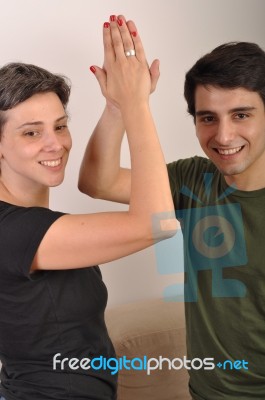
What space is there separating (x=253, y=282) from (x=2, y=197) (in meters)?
0.58

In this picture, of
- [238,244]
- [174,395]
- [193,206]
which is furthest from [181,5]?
[174,395]

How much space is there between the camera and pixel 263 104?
4.21 feet

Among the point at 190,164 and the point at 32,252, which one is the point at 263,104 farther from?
the point at 32,252

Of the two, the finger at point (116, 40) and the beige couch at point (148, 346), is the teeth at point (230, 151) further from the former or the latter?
the beige couch at point (148, 346)

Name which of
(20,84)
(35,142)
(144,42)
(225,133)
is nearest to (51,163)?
(35,142)

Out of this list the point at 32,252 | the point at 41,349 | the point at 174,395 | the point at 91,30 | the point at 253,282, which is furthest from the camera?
the point at 174,395

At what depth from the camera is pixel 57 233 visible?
100cm

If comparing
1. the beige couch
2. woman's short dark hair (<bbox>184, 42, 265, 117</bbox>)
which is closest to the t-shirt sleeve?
woman's short dark hair (<bbox>184, 42, 265, 117</bbox>)

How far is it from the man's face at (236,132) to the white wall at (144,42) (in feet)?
1.53

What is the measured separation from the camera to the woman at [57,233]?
100cm

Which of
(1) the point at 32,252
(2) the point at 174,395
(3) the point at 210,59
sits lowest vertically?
(2) the point at 174,395

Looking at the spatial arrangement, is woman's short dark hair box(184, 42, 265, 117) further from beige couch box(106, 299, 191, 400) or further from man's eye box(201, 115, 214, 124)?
beige couch box(106, 299, 191, 400)

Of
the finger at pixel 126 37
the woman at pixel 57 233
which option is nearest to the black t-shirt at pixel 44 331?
the woman at pixel 57 233

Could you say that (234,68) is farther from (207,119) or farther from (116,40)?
(116,40)
